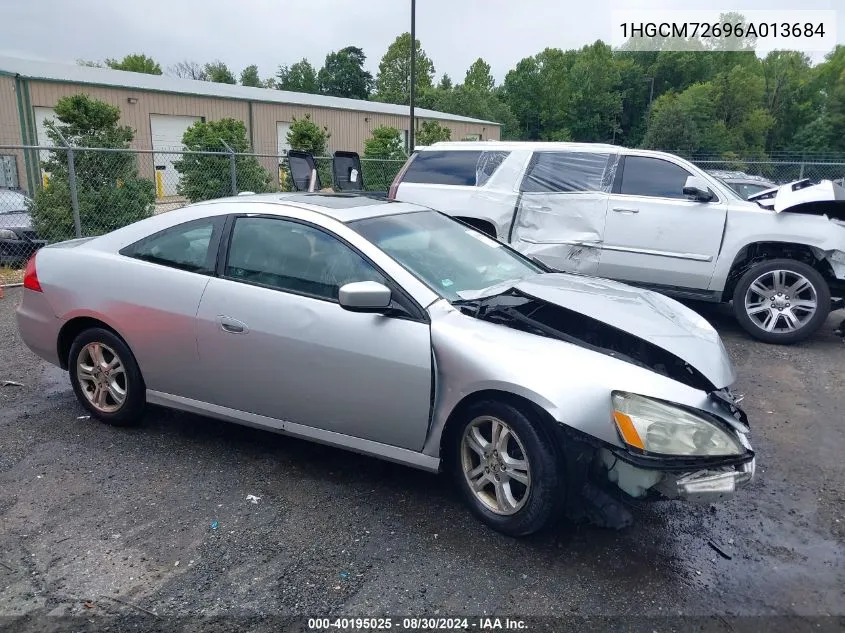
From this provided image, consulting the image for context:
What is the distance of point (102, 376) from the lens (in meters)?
4.24

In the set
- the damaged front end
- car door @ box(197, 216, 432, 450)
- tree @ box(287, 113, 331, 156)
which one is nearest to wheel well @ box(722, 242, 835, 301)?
the damaged front end

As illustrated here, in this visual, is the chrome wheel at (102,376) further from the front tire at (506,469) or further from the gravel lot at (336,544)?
the front tire at (506,469)

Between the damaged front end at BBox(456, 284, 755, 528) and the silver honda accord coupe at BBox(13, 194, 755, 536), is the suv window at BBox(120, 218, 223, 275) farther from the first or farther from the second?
the damaged front end at BBox(456, 284, 755, 528)

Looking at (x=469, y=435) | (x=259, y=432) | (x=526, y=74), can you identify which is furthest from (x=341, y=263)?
(x=526, y=74)

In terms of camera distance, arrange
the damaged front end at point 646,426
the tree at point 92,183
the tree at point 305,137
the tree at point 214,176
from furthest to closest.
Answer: the tree at point 305,137 → the tree at point 214,176 → the tree at point 92,183 → the damaged front end at point 646,426

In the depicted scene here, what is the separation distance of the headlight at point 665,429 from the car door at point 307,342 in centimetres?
92

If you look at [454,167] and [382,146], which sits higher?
→ [382,146]

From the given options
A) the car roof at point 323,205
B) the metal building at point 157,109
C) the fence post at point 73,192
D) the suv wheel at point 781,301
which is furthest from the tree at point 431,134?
the car roof at point 323,205

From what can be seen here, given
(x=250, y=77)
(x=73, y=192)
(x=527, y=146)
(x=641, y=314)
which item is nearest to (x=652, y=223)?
(x=527, y=146)

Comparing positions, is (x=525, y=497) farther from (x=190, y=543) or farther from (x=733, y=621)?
(x=190, y=543)

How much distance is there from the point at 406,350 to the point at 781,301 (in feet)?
16.7

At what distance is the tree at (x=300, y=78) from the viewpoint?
85125 millimetres

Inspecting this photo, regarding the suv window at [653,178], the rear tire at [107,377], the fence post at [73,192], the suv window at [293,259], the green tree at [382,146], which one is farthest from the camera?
the green tree at [382,146]

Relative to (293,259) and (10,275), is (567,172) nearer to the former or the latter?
(293,259)
